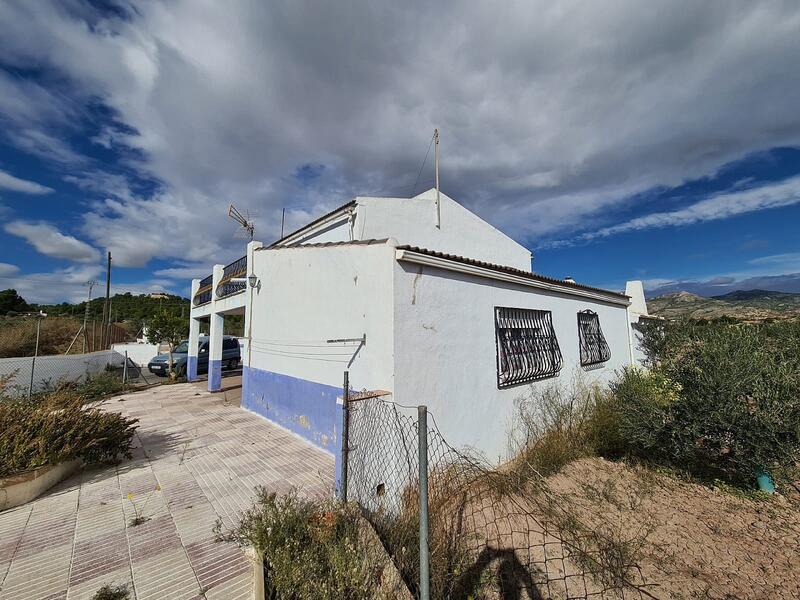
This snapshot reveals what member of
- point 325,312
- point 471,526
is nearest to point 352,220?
point 325,312

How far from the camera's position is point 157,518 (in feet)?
12.6

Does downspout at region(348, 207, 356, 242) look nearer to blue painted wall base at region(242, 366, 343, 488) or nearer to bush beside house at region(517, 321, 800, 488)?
blue painted wall base at region(242, 366, 343, 488)

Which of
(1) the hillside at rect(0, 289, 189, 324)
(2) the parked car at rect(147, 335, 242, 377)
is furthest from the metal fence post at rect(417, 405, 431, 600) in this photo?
(1) the hillside at rect(0, 289, 189, 324)

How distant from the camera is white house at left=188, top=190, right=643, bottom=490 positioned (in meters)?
4.64

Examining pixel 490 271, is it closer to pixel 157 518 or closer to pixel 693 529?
pixel 693 529

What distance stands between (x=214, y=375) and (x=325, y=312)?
9.02 m

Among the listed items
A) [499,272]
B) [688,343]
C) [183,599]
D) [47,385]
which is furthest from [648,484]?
[47,385]

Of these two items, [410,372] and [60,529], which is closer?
[60,529]

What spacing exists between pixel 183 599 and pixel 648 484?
256 inches

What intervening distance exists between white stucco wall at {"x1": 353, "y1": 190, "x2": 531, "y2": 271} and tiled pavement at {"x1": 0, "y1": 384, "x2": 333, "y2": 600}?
535cm

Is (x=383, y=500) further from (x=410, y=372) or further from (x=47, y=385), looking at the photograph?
(x=47, y=385)

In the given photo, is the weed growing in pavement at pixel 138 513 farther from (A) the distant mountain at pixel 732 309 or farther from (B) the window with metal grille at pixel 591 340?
(A) the distant mountain at pixel 732 309

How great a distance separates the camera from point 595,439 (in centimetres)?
671

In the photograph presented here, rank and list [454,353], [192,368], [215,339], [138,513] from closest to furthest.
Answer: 1. [138,513]
2. [454,353]
3. [215,339]
4. [192,368]
